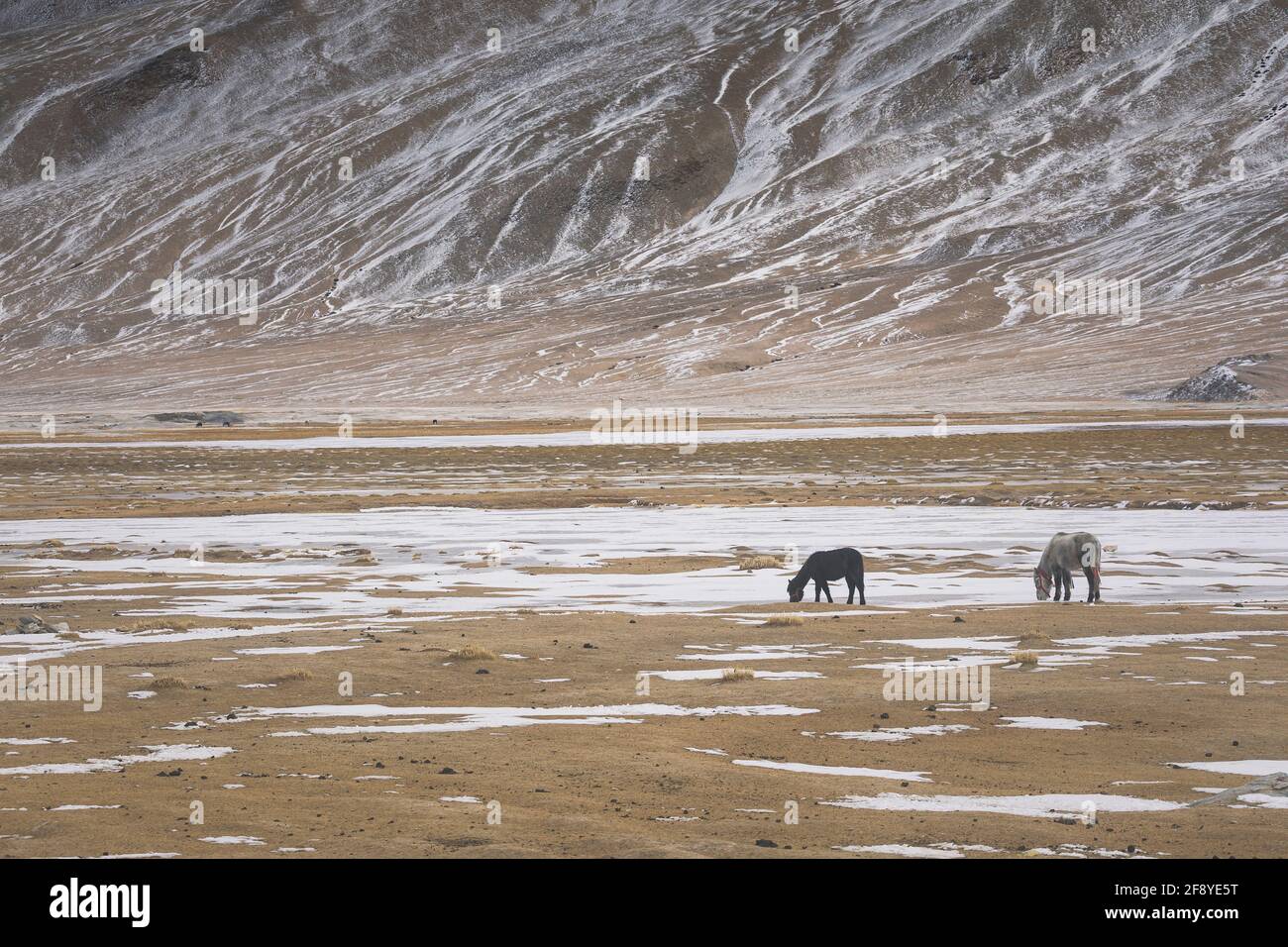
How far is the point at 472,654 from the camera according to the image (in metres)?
16.8

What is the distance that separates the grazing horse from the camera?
66.5 feet

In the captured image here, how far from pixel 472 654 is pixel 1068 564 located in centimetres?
797

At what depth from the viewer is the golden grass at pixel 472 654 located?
16.7 m

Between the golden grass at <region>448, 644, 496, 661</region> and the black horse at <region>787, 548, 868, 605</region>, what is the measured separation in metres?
5.45

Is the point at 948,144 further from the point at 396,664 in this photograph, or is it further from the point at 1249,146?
the point at 396,664

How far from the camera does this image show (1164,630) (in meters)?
18.5

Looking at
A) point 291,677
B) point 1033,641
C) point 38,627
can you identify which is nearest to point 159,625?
point 38,627

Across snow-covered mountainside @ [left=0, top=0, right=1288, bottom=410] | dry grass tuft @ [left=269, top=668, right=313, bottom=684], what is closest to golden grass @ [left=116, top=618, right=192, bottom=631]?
dry grass tuft @ [left=269, top=668, right=313, bottom=684]

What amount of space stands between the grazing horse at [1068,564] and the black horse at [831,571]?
2206 millimetres

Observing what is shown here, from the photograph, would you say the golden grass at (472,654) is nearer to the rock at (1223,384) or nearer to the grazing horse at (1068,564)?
the grazing horse at (1068,564)

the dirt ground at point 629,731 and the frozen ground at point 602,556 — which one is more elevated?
the frozen ground at point 602,556

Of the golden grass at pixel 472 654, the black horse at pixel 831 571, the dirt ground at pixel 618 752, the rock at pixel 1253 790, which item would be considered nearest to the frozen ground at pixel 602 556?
the black horse at pixel 831 571

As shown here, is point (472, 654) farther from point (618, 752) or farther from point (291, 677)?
point (618, 752)

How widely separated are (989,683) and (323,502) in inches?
1061
